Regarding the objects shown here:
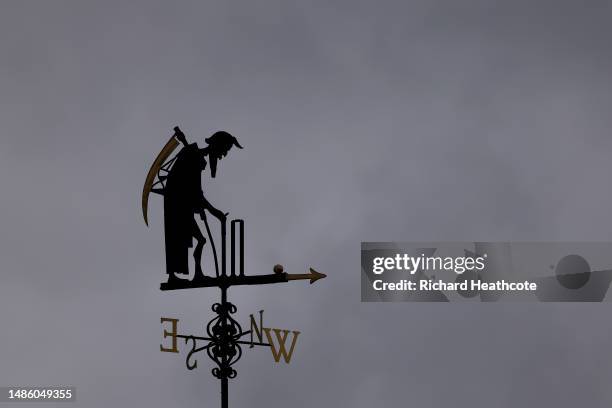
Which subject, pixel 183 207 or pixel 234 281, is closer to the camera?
pixel 234 281

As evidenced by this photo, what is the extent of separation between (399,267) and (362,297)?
1.35m

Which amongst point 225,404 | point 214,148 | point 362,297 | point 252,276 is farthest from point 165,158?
point 362,297

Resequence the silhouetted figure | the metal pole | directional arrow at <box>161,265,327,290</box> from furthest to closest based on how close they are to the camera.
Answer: the silhouetted figure
directional arrow at <box>161,265,327,290</box>
the metal pole

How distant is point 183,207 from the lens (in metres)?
16.7

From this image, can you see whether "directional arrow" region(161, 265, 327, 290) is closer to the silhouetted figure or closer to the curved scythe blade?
the silhouetted figure

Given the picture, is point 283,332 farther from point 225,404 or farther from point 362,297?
point 362,297

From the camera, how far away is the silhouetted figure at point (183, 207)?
54.4 feet

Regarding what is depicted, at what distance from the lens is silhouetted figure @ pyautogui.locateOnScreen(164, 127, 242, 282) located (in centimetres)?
1658

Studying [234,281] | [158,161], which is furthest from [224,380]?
[158,161]

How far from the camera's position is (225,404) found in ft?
50.9

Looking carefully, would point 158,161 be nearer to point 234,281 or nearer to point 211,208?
point 211,208

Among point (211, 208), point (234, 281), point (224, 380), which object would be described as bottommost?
point (224, 380)

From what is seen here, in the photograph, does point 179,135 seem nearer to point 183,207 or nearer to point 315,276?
point 183,207

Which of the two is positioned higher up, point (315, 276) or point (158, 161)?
point (158, 161)
